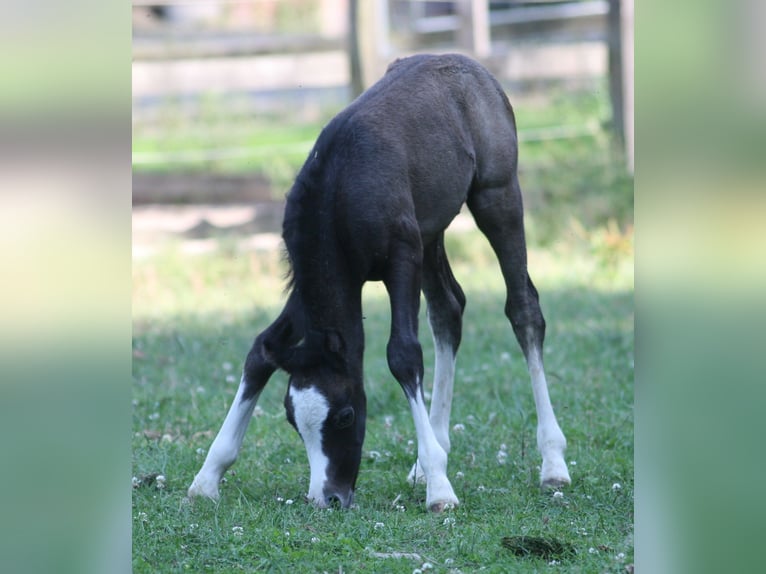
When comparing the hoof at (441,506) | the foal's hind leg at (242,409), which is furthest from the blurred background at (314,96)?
the hoof at (441,506)

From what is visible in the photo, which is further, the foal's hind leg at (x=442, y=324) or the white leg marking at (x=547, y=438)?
the foal's hind leg at (x=442, y=324)

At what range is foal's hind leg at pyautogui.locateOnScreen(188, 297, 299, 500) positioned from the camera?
5.17 meters


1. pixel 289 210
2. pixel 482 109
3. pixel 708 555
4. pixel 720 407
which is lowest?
pixel 708 555

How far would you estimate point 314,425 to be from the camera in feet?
15.9

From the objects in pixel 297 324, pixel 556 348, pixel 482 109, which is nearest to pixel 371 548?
pixel 297 324

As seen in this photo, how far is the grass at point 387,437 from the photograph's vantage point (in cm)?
438

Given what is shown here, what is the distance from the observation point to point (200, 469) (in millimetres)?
5566

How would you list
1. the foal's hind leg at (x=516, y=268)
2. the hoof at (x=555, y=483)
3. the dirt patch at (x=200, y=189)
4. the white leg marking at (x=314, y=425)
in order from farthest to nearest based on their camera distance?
1. the dirt patch at (x=200, y=189)
2. the foal's hind leg at (x=516, y=268)
3. the hoof at (x=555, y=483)
4. the white leg marking at (x=314, y=425)

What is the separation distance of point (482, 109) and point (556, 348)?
9.44 ft

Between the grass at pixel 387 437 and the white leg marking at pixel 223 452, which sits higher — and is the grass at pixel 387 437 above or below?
below

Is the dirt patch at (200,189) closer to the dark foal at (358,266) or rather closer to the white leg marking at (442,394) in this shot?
the white leg marking at (442,394)

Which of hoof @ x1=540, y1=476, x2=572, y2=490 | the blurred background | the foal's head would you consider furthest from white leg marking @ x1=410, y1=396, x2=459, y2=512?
the blurred background

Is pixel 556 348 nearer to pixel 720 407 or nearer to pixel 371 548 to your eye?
pixel 371 548

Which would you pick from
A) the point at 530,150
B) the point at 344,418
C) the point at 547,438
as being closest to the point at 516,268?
the point at 547,438
